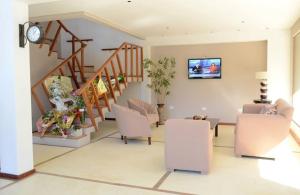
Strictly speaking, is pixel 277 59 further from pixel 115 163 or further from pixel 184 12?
pixel 115 163

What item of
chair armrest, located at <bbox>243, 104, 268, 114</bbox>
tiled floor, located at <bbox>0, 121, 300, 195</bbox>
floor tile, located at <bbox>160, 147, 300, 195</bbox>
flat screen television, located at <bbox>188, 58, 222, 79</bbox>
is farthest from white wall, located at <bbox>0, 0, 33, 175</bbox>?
flat screen television, located at <bbox>188, 58, 222, 79</bbox>

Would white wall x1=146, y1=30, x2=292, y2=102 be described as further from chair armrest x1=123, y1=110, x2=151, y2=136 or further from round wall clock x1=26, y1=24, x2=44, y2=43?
round wall clock x1=26, y1=24, x2=44, y2=43

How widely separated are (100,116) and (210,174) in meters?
3.13

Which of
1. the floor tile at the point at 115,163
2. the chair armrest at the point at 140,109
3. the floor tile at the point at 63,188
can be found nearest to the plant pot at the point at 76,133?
the floor tile at the point at 115,163

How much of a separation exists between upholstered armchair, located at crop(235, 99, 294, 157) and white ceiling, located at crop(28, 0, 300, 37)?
1971 mm

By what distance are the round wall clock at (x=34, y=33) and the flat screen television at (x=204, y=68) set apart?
5208 millimetres

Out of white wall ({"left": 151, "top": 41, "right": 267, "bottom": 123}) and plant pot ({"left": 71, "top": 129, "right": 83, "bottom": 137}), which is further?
white wall ({"left": 151, "top": 41, "right": 267, "bottom": 123})

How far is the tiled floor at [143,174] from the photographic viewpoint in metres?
3.35

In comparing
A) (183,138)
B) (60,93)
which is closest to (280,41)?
(183,138)

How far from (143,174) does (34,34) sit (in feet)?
8.01

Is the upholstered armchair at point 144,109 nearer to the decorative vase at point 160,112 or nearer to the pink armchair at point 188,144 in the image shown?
the decorative vase at point 160,112

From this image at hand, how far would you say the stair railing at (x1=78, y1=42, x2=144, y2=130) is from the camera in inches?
227

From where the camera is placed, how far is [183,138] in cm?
385

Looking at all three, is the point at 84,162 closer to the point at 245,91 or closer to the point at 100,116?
the point at 100,116
